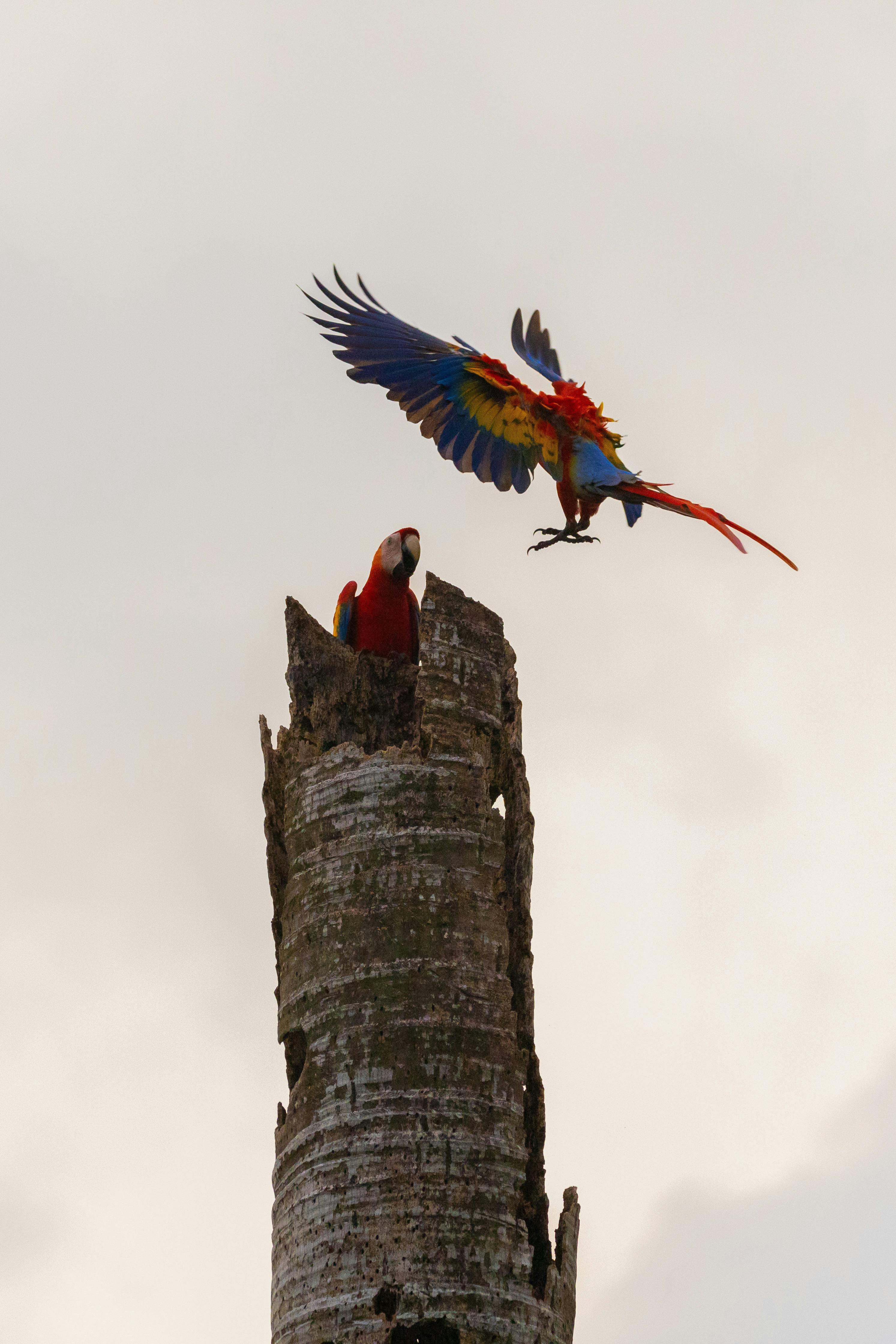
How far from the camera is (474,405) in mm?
6285

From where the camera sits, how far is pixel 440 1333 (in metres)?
3.67

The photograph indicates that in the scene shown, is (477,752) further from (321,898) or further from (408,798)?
(321,898)

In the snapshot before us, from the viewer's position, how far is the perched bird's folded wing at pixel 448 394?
6230mm

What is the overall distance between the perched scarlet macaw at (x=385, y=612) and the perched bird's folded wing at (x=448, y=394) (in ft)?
4.74

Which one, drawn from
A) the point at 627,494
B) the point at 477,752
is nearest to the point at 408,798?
the point at 477,752

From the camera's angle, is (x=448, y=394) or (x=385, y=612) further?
(x=385, y=612)

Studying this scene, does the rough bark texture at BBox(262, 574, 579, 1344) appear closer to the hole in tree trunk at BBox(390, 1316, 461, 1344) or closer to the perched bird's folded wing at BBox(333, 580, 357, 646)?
the hole in tree trunk at BBox(390, 1316, 461, 1344)

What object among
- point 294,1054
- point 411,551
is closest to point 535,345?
point 411,551

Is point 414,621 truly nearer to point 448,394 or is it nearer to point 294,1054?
point 448,394

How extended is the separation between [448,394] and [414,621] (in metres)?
1.76

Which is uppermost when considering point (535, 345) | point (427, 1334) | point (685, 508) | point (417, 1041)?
point (535, 345)

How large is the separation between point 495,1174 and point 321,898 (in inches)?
39.5

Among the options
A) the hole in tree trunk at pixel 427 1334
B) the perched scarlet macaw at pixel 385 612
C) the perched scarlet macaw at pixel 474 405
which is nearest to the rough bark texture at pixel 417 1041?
the hole in tree trunk at pixel 427 1334

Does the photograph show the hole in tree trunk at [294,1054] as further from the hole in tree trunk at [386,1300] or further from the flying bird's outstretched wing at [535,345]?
the flying bird's outstretched wing at [535,345]
